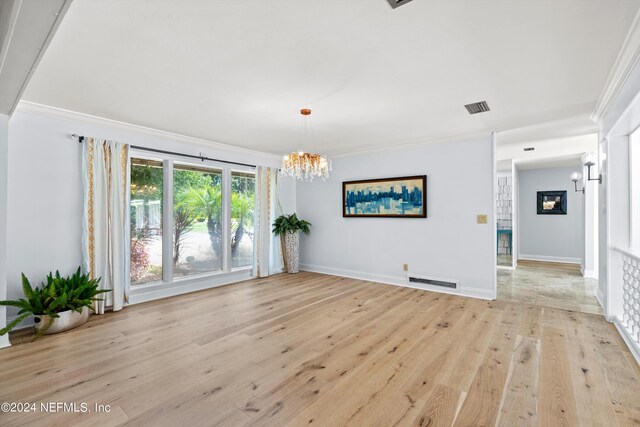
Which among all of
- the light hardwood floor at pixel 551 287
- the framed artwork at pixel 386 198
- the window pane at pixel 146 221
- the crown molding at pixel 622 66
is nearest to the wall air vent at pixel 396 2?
the crown molding at pixel 622 66

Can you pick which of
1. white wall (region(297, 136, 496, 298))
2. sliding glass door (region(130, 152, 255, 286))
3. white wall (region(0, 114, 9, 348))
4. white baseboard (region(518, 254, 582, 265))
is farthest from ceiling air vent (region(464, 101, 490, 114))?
white baseboard (region(518, 254, 582, 265))

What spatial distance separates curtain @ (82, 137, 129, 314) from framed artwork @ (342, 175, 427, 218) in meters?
3.87

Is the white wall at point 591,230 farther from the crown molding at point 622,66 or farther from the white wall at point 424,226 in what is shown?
the crown molding at point 622,66

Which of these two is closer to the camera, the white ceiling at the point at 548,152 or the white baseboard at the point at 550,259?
the white ceiling at the point at 548,152

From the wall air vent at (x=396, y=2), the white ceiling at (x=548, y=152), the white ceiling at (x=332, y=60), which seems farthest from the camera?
the white ceiling at (x=548, y=152)

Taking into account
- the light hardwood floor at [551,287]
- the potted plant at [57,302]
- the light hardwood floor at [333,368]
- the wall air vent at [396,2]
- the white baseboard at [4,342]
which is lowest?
the light hardwood floor at [551,287]

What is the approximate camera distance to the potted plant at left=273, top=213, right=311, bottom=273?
252 inches

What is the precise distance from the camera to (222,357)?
8.99ft

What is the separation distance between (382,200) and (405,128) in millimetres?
1593

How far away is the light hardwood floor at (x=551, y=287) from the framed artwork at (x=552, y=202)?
58.4 inches

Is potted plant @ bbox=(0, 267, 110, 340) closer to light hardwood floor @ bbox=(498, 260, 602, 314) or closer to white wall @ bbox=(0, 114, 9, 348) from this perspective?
white wall @ bbox=(0, 114, 9, 348)

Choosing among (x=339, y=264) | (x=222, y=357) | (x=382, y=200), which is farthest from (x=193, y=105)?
(x=339, y=264)

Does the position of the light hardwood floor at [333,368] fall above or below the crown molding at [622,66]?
below

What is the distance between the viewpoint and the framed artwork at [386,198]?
531 cm
